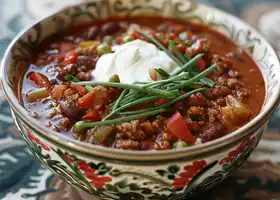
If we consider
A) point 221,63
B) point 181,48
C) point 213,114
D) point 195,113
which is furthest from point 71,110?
point 221,63

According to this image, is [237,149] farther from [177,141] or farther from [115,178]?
[115,178]

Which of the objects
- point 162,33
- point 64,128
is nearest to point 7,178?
point 64,128

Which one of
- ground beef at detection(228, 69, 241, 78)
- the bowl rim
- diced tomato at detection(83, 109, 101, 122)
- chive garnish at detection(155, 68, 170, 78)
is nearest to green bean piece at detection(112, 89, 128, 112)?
diced tomato at detection(83, 109, 101, 122)

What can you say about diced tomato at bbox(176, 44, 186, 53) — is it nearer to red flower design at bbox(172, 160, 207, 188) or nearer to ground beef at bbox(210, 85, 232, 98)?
ground beef at bbox(210, 85, 232, 98)

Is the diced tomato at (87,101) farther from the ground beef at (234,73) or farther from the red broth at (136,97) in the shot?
the ground beef at (234,73)

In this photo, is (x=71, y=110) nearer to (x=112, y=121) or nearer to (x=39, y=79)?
(x=112, y=121)
